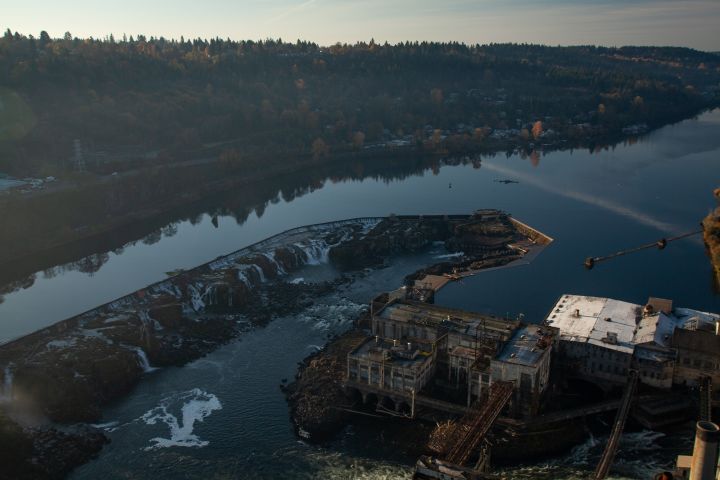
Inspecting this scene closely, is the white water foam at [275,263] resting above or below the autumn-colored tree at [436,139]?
below

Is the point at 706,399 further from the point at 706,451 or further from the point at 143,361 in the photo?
the point at 143,361

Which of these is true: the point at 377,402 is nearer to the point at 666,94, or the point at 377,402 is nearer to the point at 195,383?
the point at 195,383

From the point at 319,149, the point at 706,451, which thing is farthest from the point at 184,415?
the point at 319,149

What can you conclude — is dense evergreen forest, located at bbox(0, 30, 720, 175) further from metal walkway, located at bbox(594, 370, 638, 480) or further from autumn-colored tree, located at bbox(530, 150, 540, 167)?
metal walkway, located at bbox(594, 370, 638, 480)

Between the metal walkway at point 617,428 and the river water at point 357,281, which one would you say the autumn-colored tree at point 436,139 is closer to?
the river water at point 357,281

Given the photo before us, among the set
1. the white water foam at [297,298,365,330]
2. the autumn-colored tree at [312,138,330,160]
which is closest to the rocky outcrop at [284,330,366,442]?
the white water foam at [297,298,365,330]

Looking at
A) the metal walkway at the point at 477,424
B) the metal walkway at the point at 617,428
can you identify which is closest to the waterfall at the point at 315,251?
the metal walkway at the point at 477,424

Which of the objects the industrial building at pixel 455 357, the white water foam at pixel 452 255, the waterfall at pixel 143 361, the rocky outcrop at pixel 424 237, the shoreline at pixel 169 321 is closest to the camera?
the industrial building at pixel 455 357
